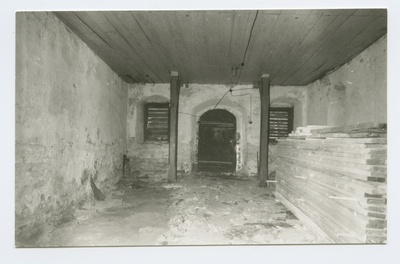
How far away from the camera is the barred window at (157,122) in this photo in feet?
26.7

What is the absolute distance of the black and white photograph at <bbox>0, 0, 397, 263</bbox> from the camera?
272 cm

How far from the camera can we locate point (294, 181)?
165 inches

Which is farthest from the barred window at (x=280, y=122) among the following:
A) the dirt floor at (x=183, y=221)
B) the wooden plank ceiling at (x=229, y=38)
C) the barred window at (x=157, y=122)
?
the barred window at (x=157, y=122)

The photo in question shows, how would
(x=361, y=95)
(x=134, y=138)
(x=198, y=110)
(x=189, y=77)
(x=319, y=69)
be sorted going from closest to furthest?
(x=361, y=95), (x=319, y=69), (x=189, y=77), (x=134, y=138), (x=198, y=110)

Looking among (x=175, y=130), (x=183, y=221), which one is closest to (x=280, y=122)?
(x=175, y=130)

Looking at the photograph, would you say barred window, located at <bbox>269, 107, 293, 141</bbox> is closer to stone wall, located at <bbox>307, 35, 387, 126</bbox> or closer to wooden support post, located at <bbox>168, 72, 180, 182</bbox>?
stone wall, located at <bbox>307, 35, 387, 126</bbox>

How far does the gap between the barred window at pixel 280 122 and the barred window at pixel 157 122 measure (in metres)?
3.24

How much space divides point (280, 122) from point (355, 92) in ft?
10.4

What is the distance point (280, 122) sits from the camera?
27.2 ft

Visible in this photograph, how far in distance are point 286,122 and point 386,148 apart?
589 cm

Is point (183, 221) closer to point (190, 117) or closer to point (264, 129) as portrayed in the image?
point (264, 129)

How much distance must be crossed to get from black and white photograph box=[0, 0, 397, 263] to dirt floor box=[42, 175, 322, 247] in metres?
0.02
